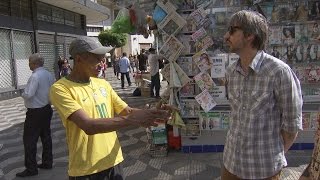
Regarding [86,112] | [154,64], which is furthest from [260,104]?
[154,64]

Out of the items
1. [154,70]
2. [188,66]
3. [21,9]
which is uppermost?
[21,9]

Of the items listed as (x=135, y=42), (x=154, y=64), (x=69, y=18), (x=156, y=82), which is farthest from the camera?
(x=135, y=42)

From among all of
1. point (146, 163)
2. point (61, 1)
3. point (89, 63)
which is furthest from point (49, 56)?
point (89, 63)

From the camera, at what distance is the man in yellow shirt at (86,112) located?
2358mm

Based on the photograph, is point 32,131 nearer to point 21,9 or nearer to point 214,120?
point 214,120

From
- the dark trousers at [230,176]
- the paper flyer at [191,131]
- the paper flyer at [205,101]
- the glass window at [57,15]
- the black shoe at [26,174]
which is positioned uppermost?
the glass window at [57,15]

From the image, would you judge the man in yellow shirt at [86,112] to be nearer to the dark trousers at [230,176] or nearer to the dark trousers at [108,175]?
the dark trousers at [108,175]

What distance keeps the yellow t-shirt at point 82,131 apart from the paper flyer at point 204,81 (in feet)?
10.6


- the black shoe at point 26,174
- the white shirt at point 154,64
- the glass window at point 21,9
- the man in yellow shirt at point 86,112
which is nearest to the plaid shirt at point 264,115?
the man in yellow shirt at point 86,112

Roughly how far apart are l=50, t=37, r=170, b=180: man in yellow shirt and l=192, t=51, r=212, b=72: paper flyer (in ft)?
10.5

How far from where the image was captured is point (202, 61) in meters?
5.69

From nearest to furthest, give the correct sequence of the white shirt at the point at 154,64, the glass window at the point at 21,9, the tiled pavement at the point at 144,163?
the tiled pavement at the point at 144,163 → the white shirt at the point at 154,64 → the glass window at the point at 21,9

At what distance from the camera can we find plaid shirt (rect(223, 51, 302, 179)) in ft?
7.53

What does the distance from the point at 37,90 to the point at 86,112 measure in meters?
3.12
